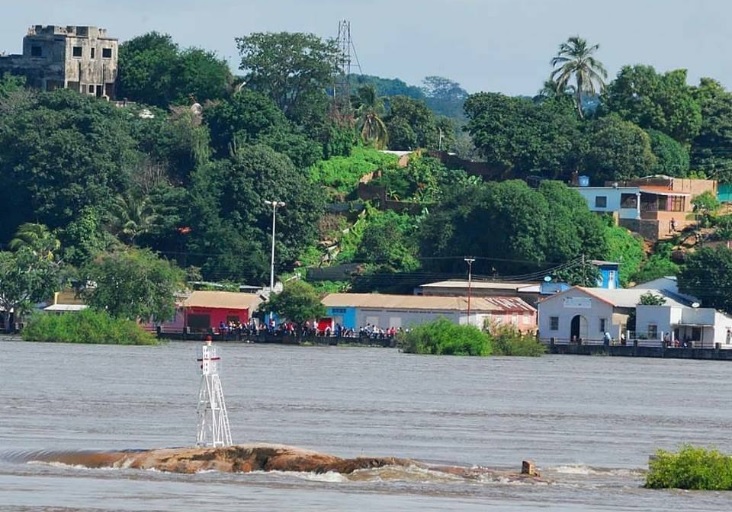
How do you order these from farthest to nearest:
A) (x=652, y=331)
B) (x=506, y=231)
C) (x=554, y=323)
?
(x=506, y=231)
(x=554, y=323)
(x=652, y=331)

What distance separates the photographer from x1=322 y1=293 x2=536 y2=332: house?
291ft

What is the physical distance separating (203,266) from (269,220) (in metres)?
4.15

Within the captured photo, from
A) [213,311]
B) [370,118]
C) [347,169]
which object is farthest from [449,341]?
[370,118]

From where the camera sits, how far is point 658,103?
373 ft

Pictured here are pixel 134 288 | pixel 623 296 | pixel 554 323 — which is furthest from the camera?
pixel 623 296

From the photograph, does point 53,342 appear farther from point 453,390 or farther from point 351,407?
point 351,407

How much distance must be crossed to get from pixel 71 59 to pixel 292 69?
14288 millimetres

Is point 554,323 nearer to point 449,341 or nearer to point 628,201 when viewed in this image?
point 449,341

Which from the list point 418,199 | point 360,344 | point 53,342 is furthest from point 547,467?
point 418,199

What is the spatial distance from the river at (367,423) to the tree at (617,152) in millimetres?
34059

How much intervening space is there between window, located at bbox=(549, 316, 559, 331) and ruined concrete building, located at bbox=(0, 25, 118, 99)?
41054 mm

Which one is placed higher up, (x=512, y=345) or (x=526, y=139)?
(x=526, y=139)

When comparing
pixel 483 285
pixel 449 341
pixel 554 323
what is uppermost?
pixel 483 285

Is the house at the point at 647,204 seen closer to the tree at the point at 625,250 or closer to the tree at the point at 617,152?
the tree at the point at 625,250
